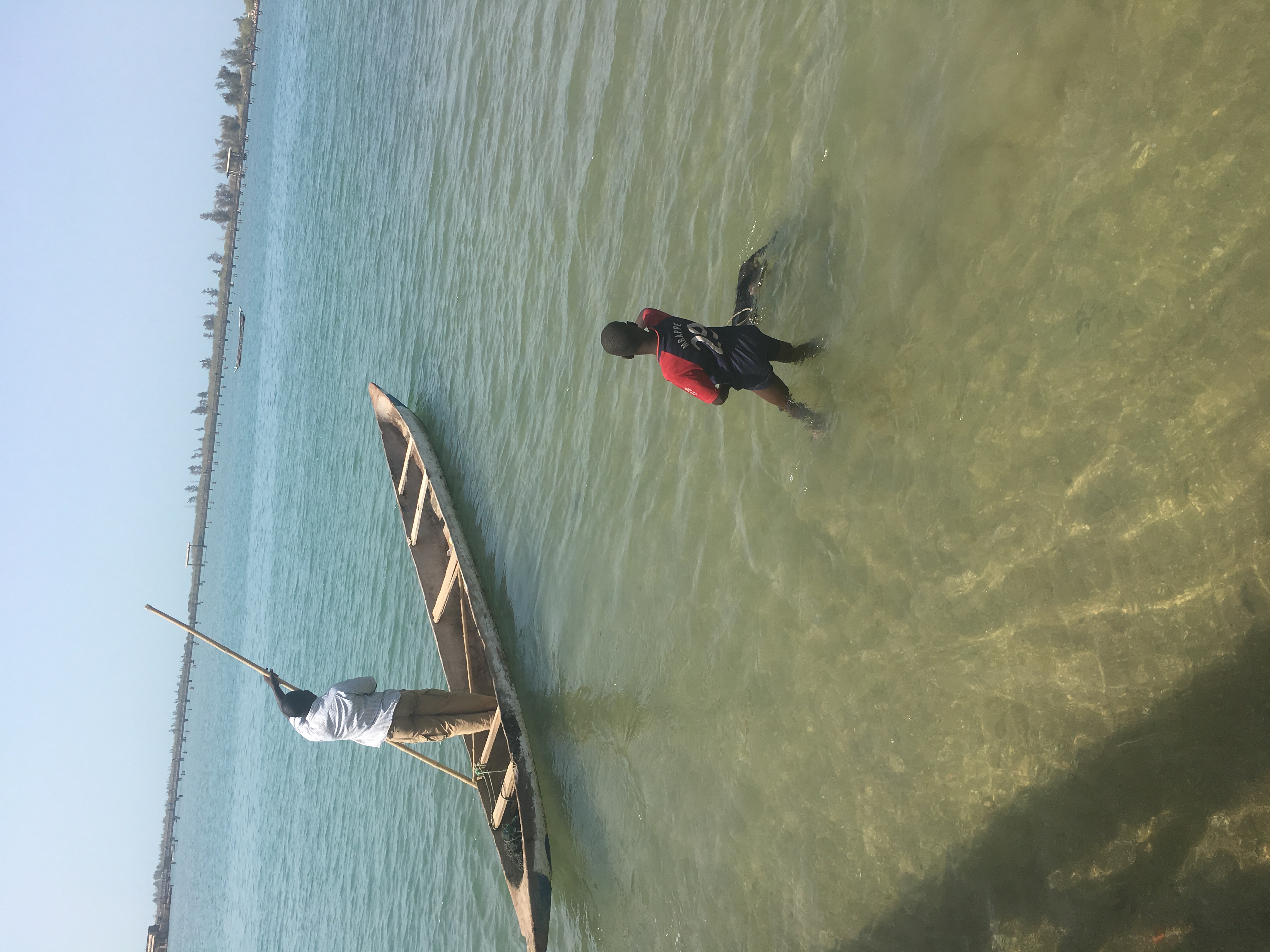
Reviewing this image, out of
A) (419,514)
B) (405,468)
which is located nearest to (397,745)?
(419,514)

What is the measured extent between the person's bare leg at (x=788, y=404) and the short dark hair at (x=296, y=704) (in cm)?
552

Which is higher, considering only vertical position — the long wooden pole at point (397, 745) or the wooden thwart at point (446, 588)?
the wooden thwart at point (446, 588)

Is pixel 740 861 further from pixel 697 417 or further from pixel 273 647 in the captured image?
pixel 273 647

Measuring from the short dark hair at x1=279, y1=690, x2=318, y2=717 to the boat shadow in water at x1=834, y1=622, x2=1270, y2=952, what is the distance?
634 centimetres

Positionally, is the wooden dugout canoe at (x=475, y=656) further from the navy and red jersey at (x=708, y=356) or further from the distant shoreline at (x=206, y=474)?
the distant shoreline at (x=206, y=474)

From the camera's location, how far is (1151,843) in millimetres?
3191

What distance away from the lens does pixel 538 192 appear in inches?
380

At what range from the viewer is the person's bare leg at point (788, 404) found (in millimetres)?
5270

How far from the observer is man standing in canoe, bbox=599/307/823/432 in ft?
16.1

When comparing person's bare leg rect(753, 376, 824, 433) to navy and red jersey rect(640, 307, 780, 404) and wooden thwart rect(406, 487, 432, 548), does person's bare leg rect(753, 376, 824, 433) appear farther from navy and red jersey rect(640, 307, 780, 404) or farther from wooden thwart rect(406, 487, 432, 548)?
wooden thwart rect(406, 487, 432, 548)

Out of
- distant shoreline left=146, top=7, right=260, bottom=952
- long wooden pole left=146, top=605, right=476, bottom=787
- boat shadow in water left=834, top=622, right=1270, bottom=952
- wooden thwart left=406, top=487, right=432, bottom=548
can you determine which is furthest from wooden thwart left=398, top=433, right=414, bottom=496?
distant shoreline left=146, top=7, right=260, bottom=952

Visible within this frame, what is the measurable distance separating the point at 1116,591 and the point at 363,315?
1635 centimetres

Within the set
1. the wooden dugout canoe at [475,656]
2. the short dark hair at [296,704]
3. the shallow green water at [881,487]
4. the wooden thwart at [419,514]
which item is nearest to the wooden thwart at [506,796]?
the wooden dugout canoe at [475,656]

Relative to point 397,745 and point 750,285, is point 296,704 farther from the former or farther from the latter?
point 750,285
